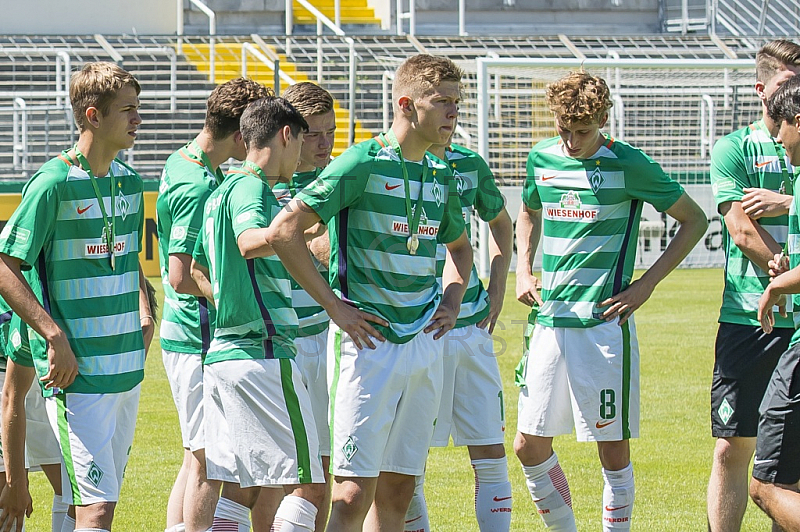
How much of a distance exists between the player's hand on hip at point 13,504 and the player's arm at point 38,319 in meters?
0.45

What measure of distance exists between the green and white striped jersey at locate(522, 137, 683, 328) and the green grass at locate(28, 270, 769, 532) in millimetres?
1265

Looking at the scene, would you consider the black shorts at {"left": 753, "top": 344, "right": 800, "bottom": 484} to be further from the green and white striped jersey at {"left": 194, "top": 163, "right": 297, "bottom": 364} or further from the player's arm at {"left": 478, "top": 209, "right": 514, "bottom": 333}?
the green and white striped jersey at {"left": 194, "top": 163, "right": 297, "bottom": 364}

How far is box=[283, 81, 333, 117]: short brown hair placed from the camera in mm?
5278

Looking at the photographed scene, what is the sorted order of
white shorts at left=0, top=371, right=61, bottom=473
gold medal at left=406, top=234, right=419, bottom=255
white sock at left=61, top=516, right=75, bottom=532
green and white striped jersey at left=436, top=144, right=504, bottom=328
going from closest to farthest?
gold medal at left=406, top=234, right=419, bottom=255, white sock at left=61, top=516, right=75, bottom=532, white shorts at left=0, top=371, right=61, bottom=473, green and white striped jersey at left=436, top=144, right=504, bottom=328

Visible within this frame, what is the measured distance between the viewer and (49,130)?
19.5 m

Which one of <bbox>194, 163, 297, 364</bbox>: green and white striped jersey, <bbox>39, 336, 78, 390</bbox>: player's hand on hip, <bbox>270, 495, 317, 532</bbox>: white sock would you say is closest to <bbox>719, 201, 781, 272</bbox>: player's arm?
<bbox>194, 163, 297, 364</bbox>: green and white striped jersey

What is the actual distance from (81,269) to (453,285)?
1465 millimetres

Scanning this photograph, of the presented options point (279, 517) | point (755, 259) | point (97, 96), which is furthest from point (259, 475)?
point (755, 259)

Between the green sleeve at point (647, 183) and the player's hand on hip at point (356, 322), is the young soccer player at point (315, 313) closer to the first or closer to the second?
the player's hand on hip at point (356, 322)

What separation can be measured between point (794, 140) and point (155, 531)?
355cm

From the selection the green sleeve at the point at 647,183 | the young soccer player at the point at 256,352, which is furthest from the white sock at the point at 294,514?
the green sleeve at the point at 647,183

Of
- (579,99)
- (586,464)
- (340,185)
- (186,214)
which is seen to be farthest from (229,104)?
(586,464)

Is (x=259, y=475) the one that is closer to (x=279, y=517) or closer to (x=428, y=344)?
(x=279, y=517)

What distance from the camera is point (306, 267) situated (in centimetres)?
409
